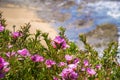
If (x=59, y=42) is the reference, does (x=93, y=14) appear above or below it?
below

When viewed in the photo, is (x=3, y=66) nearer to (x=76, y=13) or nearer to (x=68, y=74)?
(x=68, y=74)

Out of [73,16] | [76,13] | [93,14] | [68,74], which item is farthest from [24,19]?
[68,74]

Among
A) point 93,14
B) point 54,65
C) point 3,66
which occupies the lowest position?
point 93,14

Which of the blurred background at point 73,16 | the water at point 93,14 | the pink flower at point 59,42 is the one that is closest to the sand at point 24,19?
the blurred background at point 73,16

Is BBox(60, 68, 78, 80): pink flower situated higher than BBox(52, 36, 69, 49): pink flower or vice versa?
BBox(52, 36, 69, 49): pink flower

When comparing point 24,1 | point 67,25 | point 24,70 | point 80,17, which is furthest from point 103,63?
point 24,1

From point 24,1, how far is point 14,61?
44.3ft

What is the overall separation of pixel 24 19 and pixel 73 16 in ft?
6.33

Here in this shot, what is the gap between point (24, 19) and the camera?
13.5m

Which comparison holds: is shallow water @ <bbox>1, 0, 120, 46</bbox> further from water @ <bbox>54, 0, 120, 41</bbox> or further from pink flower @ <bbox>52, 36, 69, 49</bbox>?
pink flower @ <bbox>52, 36, 69, 49</bbox>

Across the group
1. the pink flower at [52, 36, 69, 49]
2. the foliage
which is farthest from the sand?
the pink flower at [52, 36, 69, 49]

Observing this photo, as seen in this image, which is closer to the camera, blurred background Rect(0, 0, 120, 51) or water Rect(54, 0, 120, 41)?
blurred background Rect(0, 0, 120, 51)

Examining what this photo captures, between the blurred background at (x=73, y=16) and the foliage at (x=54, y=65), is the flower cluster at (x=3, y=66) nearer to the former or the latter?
the foliage at (x=54, y=65)

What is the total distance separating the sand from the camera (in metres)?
12.3
